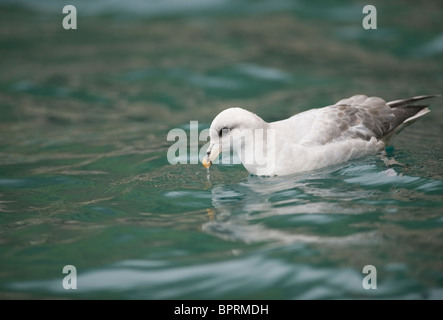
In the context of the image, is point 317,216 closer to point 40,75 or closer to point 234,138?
point 234,138

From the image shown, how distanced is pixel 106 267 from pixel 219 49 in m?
6.87

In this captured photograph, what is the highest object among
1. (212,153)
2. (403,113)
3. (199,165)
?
(403,113)

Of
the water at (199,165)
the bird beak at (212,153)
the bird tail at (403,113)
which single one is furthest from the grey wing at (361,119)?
the bird beak at (212,153)

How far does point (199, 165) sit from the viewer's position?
6770mm

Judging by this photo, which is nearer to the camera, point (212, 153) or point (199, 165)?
point (212, 153)

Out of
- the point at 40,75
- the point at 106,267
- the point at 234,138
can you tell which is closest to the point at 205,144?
the point at 234,138

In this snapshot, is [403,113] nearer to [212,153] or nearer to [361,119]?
[361,119]

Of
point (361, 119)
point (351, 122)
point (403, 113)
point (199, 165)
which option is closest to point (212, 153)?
point (199, 165)

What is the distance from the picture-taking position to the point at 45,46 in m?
11.3

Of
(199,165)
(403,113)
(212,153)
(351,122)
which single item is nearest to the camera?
(212,153)

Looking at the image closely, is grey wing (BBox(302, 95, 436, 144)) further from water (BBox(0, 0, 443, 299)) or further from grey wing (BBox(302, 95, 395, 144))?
water (BBox(0, 0, 443, 299))

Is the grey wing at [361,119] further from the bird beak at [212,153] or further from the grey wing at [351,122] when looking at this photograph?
the bird beak at [212,153]

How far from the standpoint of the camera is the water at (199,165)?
461 cm

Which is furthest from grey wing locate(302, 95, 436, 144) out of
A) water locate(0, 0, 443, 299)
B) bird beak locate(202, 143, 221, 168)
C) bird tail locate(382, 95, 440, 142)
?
bird beak locate(202, 143, 221, 168)
